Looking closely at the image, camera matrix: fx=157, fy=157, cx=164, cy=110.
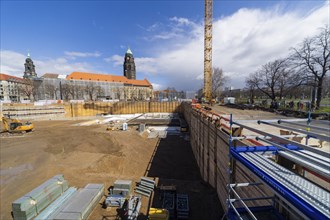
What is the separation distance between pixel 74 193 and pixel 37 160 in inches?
350

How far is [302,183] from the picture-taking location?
256 cm

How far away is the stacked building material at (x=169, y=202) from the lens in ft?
28.1

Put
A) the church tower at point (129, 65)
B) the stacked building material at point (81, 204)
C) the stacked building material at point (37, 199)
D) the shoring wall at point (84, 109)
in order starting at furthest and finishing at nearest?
1. the church tower at point (129, 65)
2. the shoring wall at point (84, 109)
3. the stacked building material at point (37, 199)
4. the stacked building material at point (81, 204)

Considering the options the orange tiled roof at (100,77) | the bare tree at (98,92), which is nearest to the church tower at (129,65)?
the orange tiled roof at (100,77)

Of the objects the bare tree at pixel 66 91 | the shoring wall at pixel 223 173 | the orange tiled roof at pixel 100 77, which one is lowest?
the shoring wall at pixel 223 173

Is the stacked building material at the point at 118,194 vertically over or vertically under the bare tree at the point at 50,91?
under

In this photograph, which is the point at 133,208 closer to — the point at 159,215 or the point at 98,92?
the point at 159,215

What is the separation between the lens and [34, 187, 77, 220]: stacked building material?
8167 mm

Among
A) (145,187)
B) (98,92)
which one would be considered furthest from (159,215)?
(98,92)

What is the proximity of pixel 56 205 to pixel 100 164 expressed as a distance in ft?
18.4

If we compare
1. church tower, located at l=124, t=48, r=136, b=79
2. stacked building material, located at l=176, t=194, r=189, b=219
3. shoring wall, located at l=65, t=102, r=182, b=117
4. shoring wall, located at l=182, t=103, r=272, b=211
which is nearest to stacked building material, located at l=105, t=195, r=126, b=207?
stacked building material, located at l=176, t=194, r=189, b=219

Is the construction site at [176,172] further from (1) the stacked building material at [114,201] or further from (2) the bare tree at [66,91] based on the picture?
(2) the bare tree at [66,91]

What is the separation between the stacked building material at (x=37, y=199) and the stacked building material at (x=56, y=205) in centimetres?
44

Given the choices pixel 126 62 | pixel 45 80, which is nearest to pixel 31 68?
pixel 45 80
